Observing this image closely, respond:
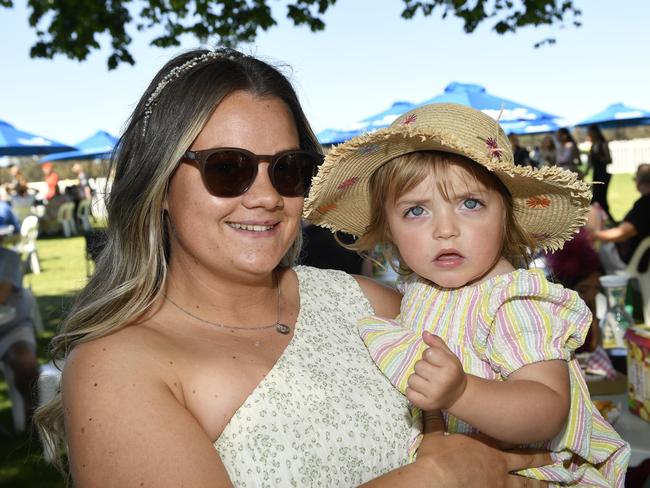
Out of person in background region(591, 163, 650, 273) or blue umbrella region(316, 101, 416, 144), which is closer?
person in background region(591, 163, 650, 273)

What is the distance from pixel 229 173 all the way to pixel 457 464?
1.01 meters

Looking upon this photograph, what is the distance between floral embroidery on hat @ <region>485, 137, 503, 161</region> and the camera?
1926mm

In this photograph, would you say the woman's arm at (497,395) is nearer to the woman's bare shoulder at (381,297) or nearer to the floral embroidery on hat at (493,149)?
the floral embroidery on hat at (493,149)

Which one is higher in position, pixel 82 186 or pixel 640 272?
pixel 640 272

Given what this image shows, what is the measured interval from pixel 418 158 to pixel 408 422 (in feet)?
2.60

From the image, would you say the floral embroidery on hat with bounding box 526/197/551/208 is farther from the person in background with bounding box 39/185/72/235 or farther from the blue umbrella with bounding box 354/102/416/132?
the person in background with bounding box 39/185/72/235

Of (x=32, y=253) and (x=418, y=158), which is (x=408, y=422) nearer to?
(x=418, y=158)

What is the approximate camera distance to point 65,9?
9359 millimetres

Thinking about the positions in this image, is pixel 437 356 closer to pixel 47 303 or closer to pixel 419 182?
pixel 419 182

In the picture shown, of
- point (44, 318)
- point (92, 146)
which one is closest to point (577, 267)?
point (44, 318)

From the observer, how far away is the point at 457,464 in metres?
1.81

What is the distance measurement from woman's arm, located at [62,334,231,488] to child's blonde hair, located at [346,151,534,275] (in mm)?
918

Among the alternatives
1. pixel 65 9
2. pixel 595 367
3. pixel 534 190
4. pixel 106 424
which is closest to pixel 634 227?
pixel 595 367

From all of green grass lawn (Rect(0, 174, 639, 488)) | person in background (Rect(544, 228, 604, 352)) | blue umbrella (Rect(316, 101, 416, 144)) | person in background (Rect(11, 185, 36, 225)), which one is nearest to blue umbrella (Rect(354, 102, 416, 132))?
blue umbrella (Rect(316, 101, 416, 144))
